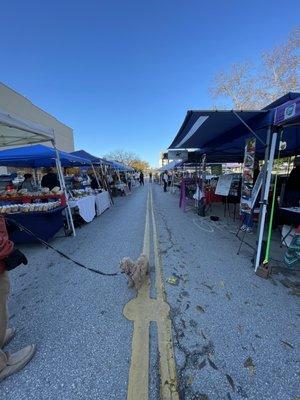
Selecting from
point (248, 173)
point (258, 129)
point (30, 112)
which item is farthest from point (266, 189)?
point (30, 112)

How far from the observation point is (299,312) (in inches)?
113

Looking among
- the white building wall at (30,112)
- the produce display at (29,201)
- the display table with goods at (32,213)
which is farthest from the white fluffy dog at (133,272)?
the white building wall at (30,112)

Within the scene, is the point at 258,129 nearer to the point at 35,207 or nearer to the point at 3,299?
the point at 3,299

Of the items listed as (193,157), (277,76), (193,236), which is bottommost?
(193,236)

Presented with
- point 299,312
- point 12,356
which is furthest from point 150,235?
point 12,356

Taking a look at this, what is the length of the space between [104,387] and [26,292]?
221 cm

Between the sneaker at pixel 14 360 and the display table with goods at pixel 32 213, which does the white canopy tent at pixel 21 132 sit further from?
the sneaker at pixel 14 360

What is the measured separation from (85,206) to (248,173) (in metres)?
5.67

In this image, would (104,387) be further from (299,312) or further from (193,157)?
(193,157)

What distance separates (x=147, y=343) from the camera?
2338mm

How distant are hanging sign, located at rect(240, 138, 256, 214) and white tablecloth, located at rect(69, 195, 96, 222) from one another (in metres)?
5.20

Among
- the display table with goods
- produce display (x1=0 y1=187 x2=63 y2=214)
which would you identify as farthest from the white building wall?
the display table with goods

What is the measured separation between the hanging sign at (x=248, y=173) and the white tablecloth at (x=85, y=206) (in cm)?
520

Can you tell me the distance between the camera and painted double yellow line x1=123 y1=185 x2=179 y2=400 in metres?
1.84
